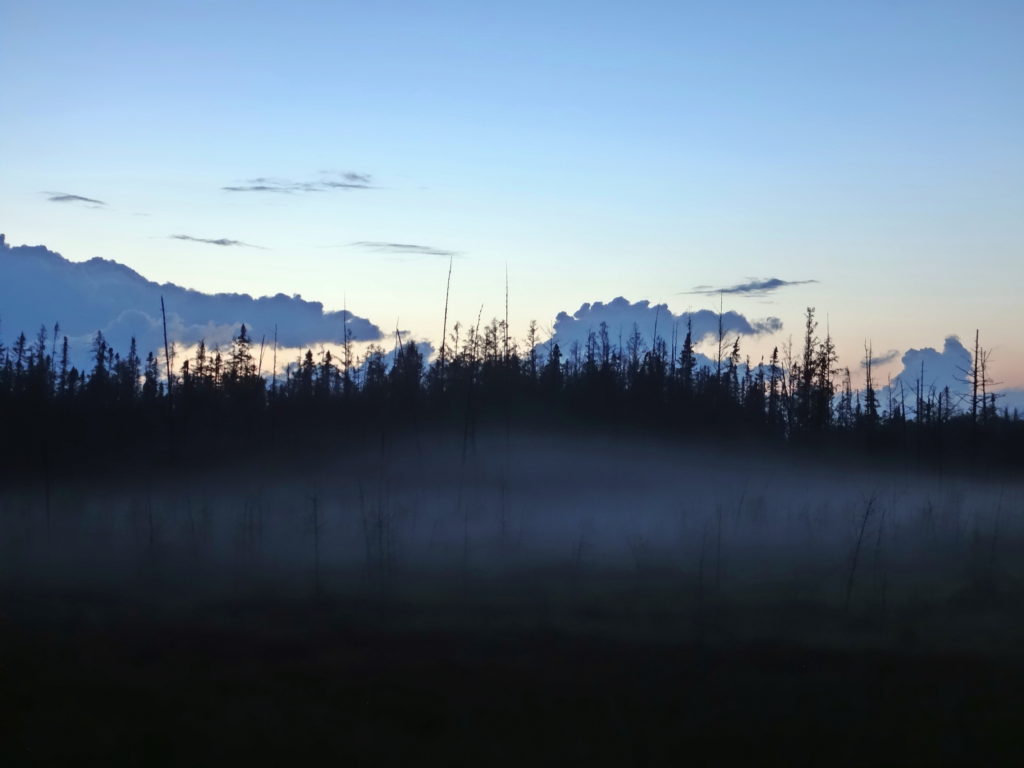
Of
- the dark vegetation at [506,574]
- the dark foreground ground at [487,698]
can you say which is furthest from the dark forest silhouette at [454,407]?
the dark foreground ground at [487,698]

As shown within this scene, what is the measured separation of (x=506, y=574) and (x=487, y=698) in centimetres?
1718

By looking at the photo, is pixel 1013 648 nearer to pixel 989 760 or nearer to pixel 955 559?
pixel 989 760

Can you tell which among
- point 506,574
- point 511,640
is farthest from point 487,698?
point 506,574

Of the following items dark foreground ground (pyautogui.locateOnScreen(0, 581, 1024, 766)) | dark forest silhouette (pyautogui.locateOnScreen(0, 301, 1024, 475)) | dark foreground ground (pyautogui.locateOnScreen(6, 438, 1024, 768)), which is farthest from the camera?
dark forest silhouette (pyautogui.locateOnScreen(0, 301, 1024, 475))

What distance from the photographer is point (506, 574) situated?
37188 mm

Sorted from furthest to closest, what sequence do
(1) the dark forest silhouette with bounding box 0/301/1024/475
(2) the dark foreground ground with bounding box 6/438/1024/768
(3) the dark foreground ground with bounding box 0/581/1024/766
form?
1. (1) the dark forest silhouette with bounding box 0/301/1024/475
2. (2) the dark foreground ground with bounding box 6/438/1024/768
3. (3) the dark foreground ground with bounding box 0/581/1024/766

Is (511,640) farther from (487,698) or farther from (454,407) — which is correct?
(454,407)

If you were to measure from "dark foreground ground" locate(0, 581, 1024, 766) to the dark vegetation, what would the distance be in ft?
0.28

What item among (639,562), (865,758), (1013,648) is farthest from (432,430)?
(865,758)

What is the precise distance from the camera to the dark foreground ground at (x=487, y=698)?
1736 cm

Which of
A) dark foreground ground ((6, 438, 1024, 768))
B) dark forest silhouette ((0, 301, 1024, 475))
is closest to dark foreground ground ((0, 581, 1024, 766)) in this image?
dark foreground ground ((6, 438, 1024, 768))

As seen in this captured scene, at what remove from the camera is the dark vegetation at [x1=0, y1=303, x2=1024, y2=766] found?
18.5 m

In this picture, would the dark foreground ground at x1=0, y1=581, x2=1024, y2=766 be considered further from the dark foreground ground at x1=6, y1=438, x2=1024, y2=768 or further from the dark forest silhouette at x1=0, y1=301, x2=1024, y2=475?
the dark forest silhouette at x1=0, y1=301, x2=1024, y2=475

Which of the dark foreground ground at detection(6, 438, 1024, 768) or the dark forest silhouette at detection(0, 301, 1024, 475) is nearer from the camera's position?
the dark foreground ground at detection(6, 438, 1024, 768)
